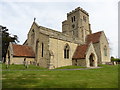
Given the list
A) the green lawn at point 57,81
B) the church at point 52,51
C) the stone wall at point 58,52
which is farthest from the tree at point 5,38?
the green lawn at point 57,81

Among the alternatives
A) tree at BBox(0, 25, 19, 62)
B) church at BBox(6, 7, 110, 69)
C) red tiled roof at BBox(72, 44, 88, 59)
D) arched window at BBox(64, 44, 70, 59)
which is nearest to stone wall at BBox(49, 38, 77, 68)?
church at BBox(6, 7, 110, 69)

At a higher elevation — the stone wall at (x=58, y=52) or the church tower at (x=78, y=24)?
the church tower at (x=78, y=24)

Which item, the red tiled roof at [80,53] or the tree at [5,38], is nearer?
the red tiled roof at [80,53]

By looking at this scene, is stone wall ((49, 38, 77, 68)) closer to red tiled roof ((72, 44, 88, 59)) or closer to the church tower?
red tiled roof ((72, 44, 88, 59))

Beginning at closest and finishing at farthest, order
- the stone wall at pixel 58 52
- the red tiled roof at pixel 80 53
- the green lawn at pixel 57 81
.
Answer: the green lawn at pixel 57 81 → the stone wall at pixel 58 52 → the red tiled roof at pixel 80 53

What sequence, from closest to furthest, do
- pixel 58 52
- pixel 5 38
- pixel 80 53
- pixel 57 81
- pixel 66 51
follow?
pixel 57 81, pixel 58 52, pixel 80 53, pixel 66 51, pixel 5 38

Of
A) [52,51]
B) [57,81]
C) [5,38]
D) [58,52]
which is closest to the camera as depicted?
[57,81]

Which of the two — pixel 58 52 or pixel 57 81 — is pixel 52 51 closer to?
pixel 58 52

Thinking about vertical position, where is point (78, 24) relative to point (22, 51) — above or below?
above

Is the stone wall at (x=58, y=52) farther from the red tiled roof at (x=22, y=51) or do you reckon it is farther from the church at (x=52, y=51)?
the red tiled roof at (x=22, y=51)

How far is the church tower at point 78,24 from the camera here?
4469 centimetres

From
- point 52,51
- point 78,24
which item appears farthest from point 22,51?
point 78,24

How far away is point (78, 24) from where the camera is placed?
45.0 metres

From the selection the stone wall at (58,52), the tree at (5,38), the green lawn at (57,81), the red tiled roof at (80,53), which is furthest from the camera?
the tree at (5,38)
